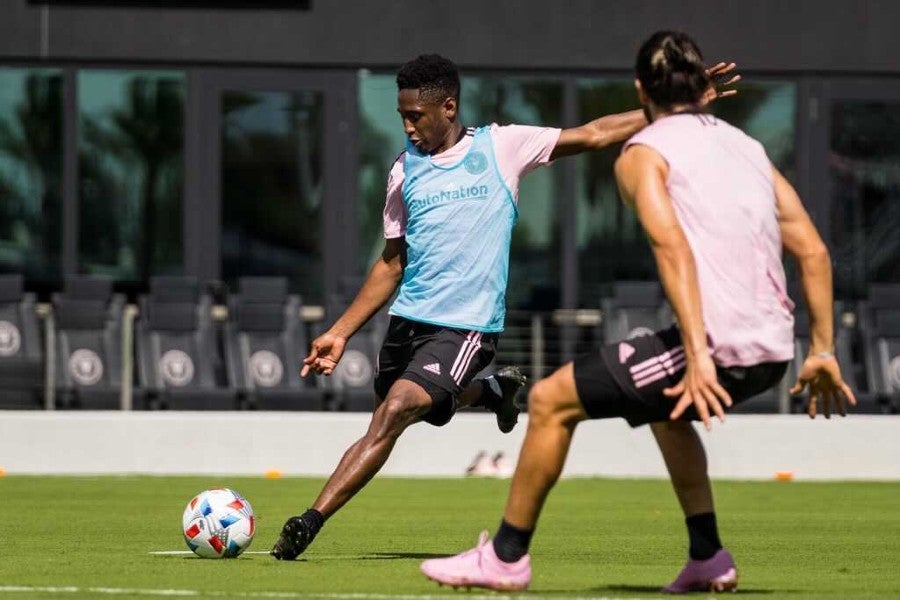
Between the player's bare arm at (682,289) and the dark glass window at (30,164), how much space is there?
1500 cm

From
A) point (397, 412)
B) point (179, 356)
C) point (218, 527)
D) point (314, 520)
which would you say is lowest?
point (179, 356)

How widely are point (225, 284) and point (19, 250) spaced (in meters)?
2.11

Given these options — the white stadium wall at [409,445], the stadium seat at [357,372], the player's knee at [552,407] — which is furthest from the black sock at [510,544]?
the stadium seat at [357,372]

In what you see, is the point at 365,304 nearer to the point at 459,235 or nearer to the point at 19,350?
the point at 459,235

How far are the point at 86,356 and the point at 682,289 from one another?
13.1m

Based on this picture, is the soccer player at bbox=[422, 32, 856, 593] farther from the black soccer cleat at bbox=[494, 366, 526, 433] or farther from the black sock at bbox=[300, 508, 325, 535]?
the black soccer cleat at bbox=[494, 366, 526, 433]

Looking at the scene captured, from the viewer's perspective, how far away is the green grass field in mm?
6660

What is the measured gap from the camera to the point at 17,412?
17.0 meters

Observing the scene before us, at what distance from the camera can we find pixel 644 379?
5770 mm

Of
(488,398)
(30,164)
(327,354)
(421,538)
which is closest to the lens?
(327,354)

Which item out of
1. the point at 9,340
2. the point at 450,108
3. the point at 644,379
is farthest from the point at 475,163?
the point at 9,340

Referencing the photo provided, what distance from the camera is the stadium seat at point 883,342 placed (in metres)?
18.1

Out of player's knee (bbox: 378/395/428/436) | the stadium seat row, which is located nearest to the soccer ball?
player's knee (bbox: 378/395/428/436)

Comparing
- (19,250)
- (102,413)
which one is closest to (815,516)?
(102,413)
